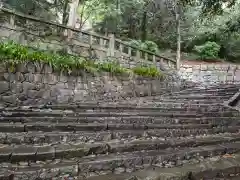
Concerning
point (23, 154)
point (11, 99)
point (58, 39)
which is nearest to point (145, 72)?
point (58, 39)

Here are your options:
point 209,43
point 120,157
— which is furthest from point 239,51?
point 120,157

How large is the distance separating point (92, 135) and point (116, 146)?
0.52 metres

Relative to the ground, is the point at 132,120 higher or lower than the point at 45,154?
higher

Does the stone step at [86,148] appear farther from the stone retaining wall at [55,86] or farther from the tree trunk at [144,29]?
the tree trunk at [144,29]

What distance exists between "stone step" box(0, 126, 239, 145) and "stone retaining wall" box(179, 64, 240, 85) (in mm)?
10231

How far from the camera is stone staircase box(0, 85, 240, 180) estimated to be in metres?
2.42

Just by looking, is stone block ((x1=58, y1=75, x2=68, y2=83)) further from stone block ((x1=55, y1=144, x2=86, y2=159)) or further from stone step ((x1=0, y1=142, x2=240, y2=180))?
stone step ((x1=0, y1=142, x2=240, y2=180))

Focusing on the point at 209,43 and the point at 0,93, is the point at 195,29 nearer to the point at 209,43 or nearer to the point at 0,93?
the point at 209,43

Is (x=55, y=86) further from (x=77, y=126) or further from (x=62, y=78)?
(x=77, y=126)

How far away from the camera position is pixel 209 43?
1706 centimetres

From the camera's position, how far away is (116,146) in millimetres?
2998

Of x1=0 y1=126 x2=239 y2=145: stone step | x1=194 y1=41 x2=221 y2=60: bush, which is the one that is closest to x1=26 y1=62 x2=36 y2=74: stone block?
x1=0 y1=126 x2=239 y2=145: stone step

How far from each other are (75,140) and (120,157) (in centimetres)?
80

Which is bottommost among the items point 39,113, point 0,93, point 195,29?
point 39,113
